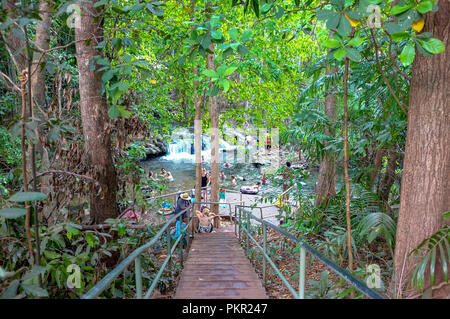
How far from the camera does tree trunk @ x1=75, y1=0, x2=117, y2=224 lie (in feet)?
10.1

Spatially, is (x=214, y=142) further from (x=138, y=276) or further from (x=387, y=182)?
(x=138, y=276)

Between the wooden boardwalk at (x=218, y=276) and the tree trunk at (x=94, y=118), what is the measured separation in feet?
4.22

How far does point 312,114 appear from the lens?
12.3 ft

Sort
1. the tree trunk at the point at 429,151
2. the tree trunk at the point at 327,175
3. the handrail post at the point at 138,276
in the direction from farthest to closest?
the tree trunk at the point at 327,175
the tree trunk at the point at 429,151
the handrail post at the point at 138,276

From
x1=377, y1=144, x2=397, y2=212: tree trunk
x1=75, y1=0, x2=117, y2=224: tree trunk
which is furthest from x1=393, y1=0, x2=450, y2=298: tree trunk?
x1=75, y1=0, x2=117, y2=224: tree trunk

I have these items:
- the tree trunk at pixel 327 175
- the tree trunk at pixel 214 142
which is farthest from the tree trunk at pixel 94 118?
the tree trunk at pixel 214 142

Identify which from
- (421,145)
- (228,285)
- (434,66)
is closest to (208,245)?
(228,285)

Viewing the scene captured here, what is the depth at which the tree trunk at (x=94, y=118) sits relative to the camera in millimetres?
3076

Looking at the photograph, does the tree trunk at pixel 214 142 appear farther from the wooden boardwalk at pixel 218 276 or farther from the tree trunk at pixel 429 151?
the tree trunk at pixel 429 151

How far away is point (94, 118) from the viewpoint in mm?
3137

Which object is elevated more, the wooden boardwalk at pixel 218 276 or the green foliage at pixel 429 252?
the green foliage at pixel 429 252

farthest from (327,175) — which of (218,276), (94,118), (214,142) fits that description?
(94,118)
